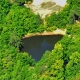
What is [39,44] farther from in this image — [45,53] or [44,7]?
[44,7]

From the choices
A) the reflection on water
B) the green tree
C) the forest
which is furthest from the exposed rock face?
the green tree

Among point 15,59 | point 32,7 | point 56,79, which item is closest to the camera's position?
point 56,79

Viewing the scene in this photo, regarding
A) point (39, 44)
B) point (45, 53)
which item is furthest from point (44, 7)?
point (45, 53)

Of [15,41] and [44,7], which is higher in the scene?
[44,7]

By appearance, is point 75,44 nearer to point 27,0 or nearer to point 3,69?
point 3,69

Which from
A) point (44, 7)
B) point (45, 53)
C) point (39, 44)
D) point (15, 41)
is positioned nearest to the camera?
point (45, 53)

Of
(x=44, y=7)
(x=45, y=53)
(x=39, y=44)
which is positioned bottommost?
(x=39, y=44)

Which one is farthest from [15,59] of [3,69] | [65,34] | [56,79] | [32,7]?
[32,7]
